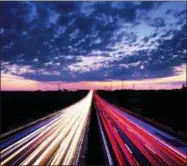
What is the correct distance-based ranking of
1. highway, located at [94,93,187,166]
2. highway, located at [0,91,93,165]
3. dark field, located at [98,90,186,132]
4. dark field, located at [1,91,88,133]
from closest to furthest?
highway, located at [0,91,93,165], highway, located at [94,93,187,166], dark field, located at [1,91,88,133], dark field, located at [98,90,186,132]

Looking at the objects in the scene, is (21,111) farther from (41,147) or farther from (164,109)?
(41,147)

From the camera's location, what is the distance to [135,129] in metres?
42.3

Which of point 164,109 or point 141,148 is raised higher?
point 164,109

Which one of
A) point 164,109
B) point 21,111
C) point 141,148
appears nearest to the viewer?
point 141,148

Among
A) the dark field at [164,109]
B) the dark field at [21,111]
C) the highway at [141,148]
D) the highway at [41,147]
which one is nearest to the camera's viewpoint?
the highway at [41,147]

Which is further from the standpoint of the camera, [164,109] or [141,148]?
A: [164,109]

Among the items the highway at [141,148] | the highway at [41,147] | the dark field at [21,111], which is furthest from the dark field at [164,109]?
the dark field at [21,111]

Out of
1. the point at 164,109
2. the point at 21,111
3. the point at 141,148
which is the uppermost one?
the point at 164,109

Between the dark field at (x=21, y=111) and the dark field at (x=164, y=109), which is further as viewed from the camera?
the dark field at (x=164, y=109)

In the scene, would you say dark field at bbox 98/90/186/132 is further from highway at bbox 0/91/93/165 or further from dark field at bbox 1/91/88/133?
dark field at bbox 1/91/88/133

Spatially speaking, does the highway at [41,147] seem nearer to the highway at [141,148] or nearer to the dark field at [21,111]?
the highway at [141,148]

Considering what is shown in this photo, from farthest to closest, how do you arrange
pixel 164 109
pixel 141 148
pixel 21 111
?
pixel 164 109 < pixel 21 111 < pixel 141 148

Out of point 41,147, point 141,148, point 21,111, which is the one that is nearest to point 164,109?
point 21,111

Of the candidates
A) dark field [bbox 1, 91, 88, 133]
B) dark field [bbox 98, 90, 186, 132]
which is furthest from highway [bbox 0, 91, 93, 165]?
dark field [bbox 98, 90, 186, 132]
